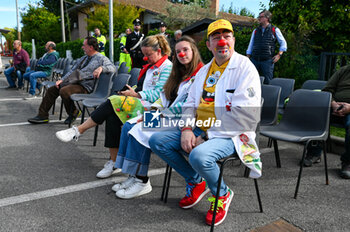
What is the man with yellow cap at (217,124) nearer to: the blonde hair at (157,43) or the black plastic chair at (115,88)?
the blonde hair at (157,43)

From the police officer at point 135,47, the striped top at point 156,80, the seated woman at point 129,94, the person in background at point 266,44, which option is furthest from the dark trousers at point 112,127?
the police officer at point 135,47

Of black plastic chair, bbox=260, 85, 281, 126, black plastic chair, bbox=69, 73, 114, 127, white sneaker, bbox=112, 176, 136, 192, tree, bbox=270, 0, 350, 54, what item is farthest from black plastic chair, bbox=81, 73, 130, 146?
tree, bbox=270, 0, 350, 54

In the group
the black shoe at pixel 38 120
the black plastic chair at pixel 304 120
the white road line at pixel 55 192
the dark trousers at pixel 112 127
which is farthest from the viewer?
the black shoe at pixel 38 120

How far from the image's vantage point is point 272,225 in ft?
8.11

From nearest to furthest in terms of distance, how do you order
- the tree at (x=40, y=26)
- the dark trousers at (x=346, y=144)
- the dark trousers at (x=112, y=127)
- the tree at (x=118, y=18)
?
the dark trousers at (x=112, y=127) < the dark trousers at (x=346, y=144) < the tree at (x=118, y=18) < the tree at (x=40, y=26)

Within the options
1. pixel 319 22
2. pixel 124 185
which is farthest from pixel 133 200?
pixel 319 22

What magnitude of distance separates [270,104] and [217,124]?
5.88ft

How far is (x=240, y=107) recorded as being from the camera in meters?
2.36

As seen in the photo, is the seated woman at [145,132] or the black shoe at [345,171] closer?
the seated woman at [145,132]

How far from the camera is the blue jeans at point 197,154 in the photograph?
228 cm

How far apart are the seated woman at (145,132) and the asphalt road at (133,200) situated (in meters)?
0.13

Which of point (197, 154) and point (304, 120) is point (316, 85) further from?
point (197, 154)

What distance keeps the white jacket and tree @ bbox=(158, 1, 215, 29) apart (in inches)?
843

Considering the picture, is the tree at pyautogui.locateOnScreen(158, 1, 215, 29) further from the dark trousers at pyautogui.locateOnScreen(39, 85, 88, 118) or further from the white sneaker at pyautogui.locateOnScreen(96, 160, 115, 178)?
the white sneaker at pyautogui.locateOnScreen(96, 160, 115, 178)
